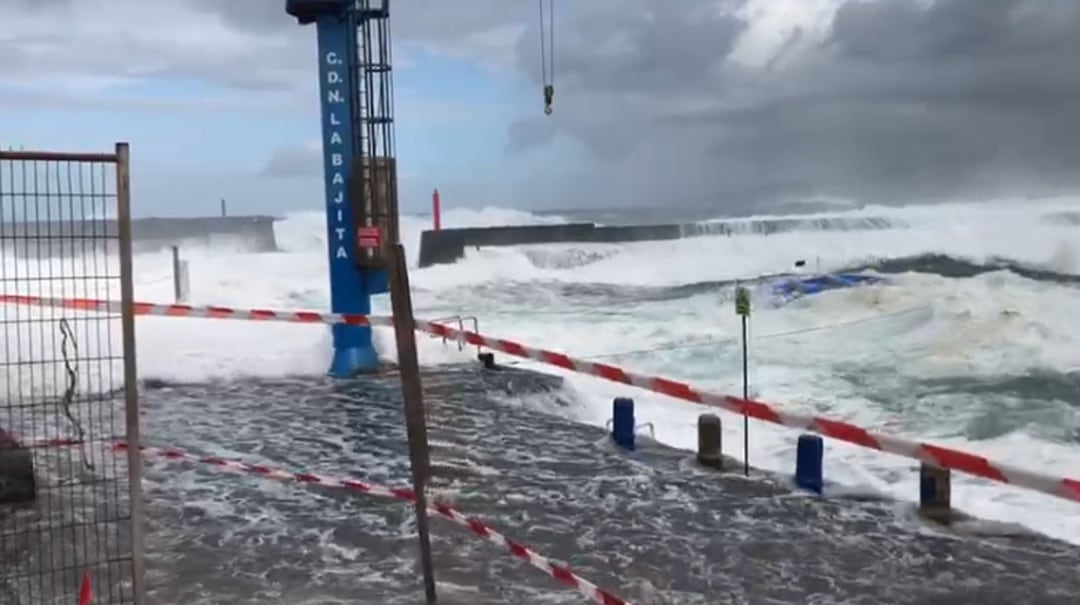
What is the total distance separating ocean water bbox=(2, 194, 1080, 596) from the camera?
1260 cm

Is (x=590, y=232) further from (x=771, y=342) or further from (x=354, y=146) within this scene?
(x=354, y=146)

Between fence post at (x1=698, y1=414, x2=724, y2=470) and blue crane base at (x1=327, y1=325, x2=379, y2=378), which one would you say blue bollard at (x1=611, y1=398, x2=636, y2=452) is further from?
blue crane base at (x1=327, y1=325, x2=379, y2=378)

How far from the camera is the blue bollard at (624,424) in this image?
10.6 metres

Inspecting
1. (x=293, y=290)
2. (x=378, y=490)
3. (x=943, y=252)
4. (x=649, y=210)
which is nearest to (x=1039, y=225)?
(x=943, y=252)

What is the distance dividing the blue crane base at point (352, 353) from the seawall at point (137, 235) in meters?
6.13

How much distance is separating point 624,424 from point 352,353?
5.54 m

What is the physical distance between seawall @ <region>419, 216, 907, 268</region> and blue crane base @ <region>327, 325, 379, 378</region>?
69.6 feet

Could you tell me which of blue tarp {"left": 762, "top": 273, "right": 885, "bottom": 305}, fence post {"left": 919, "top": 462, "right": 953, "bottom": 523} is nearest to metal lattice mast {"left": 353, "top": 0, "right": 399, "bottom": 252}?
fence post {"left": 919, "top": 462, "right": 953, "bottom": 523}

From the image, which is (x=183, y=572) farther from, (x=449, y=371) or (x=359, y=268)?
(x=449, y=371)

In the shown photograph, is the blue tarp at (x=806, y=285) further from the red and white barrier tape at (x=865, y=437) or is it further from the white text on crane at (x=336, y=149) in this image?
the red and white barrier tape at (x=865, y=437)

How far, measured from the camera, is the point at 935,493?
327 inches

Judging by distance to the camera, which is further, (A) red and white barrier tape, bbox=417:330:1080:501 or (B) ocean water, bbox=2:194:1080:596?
(B) ocean water, bbox=2:194:1080:596

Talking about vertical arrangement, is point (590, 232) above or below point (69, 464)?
above

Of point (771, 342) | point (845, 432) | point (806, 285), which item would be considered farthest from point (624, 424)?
point (806, 285)
